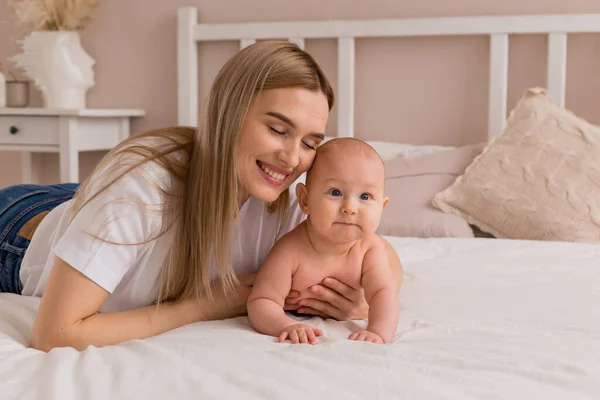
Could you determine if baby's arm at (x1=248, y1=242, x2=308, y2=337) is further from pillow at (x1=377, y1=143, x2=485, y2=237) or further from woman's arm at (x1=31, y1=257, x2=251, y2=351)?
pillow at (x1=377, y1=143, x2=485, y2=237)

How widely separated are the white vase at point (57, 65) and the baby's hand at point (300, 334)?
1866mm

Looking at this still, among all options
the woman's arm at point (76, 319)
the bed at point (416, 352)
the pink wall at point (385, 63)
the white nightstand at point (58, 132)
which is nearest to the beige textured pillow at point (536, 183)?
the bed at point (416, 352)

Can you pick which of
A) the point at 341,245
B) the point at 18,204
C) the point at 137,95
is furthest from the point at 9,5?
the point at 341,245

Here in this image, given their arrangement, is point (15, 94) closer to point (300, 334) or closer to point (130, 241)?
point (130, 241)

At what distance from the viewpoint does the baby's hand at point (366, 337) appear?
952 mm

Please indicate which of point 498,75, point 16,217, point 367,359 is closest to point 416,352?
point 367,359

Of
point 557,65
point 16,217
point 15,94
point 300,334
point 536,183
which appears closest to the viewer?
point 300,334

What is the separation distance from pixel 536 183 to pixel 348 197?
88cm

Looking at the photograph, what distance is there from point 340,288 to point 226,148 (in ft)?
0.87

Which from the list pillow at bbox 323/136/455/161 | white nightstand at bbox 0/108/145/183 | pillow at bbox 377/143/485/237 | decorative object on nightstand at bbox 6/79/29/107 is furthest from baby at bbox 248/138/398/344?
decorative object on nightstand at bbox 6/79/29/107

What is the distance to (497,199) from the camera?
1792 millimetres

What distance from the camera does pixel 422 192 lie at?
1889 mm

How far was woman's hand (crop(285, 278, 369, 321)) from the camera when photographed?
43.4 inches

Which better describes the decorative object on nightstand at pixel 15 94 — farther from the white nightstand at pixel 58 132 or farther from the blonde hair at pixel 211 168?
the blonde hair at pixel 211 168
